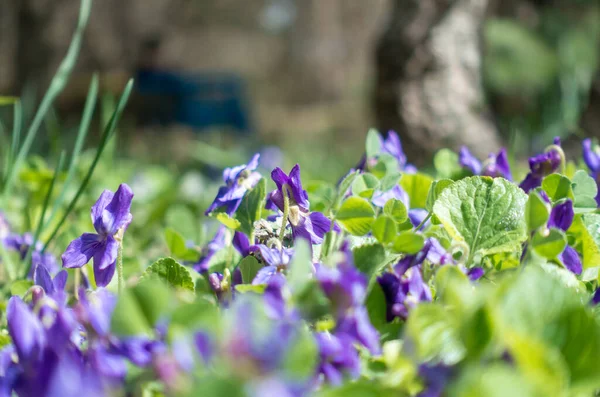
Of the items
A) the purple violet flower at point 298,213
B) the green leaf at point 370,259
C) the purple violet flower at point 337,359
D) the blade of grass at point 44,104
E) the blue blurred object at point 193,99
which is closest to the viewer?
the purple violet flower at point 337,359

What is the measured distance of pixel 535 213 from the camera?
0.56 m

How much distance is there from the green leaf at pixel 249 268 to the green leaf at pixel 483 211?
185 mm

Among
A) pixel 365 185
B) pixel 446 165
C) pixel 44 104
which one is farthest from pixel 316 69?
pixel 365 185

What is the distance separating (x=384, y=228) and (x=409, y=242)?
0.03 metres

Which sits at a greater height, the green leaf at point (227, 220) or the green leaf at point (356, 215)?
the green leaf at point (356, 215)

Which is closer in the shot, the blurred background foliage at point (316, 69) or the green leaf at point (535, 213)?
the green leaf at point (535, 213)

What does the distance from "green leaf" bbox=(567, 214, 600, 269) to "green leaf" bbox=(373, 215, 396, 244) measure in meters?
0.25

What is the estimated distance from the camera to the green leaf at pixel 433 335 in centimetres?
43

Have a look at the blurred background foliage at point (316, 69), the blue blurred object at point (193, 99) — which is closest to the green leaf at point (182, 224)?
the blurred background foliage at point (316, 69)

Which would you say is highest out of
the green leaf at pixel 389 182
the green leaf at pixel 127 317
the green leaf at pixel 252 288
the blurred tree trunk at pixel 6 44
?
the green leaf at pixel 127 317

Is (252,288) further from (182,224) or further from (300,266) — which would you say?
(182,224)

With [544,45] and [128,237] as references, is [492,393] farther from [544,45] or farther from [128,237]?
[544,45]

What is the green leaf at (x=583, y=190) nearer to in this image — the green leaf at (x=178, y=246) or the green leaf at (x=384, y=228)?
the green leaf at (x=384, y=228)

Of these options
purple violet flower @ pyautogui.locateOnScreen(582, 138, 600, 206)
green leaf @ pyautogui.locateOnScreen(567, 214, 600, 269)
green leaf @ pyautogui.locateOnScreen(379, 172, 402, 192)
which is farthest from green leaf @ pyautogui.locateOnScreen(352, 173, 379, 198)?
purple violet flower @ pyautogui.locateOnScreen(582, 138, 600, 206)
